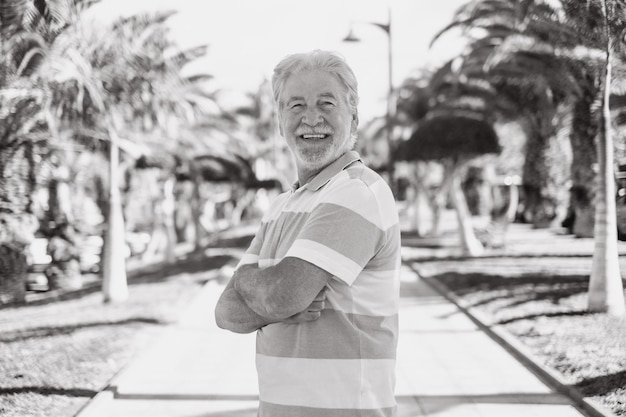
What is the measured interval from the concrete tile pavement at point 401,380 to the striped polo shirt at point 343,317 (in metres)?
3.80

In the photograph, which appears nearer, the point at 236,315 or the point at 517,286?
the point at 236,315

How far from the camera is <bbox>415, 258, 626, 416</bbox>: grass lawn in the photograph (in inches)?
231

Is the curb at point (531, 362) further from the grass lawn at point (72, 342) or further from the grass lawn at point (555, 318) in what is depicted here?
the grass lawn at point (72, 342)

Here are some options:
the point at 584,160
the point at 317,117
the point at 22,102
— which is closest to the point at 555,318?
the point at 584,160

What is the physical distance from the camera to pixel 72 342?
785 cm

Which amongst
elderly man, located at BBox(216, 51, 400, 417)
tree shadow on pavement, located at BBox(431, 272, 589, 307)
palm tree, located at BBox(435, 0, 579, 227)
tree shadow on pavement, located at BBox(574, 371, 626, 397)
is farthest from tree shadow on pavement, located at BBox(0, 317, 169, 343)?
elderly man, located at BBox(216, 51, 400, 417)

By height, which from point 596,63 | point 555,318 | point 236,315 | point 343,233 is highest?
point 596,63

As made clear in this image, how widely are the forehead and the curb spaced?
4.09 meters

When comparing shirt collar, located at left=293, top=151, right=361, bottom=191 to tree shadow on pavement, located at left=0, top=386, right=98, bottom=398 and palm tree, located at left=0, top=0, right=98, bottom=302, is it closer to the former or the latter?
tree shadow on pavement, located at left=0, top=386, right=98, bottom=398

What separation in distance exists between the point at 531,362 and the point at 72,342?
4987 millimetres

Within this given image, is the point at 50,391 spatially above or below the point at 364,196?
below

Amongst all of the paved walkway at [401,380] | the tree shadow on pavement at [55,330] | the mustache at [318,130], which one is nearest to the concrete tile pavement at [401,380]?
the paved walkway at [401,380]

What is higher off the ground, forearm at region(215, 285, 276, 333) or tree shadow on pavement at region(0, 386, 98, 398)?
forearm at region(215, 285, 276, 333)

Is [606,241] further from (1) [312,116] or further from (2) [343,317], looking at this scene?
(2) [343,317]
